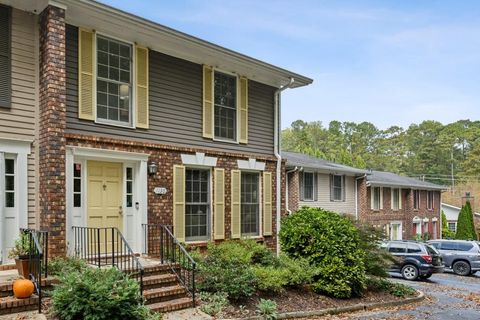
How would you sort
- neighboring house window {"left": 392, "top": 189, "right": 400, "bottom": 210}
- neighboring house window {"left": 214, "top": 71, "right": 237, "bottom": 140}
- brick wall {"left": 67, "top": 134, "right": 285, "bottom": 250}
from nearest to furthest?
brick wall {"left": 67, "top": 134, "right": 285, "bottom": 250}, neighboring house window {"left": 214, "top": 71, "right": 237, "bottom": 140}, neighboring house window {"left": 392, "top": 189, "right": 400, "bottom": 210}

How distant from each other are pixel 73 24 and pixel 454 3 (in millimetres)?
11176

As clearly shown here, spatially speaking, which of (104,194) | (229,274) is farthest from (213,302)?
(104,194)

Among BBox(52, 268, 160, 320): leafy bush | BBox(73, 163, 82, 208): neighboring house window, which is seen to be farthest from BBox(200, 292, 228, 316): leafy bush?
BBox(73, 163, 82, 208): neighboring house window

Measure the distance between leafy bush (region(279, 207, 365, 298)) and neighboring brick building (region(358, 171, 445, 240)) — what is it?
13.6m

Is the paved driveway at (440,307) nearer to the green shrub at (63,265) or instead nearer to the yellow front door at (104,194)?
the green shrub at (63,265)

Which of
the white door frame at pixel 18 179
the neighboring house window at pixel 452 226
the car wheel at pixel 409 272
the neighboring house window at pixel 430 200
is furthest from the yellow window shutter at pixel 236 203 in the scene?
the neighboring house window at pixel 452 226

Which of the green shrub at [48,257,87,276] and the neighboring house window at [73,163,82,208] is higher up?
the neighboring house window at [73,163,82,208]

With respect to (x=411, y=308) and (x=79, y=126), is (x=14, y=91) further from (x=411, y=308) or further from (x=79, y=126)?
(x=411, y=308)

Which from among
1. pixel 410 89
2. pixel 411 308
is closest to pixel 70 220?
pixel 411 308

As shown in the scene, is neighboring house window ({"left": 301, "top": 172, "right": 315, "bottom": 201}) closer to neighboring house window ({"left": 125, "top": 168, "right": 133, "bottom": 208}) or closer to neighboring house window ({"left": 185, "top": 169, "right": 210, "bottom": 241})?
neighboring house window ({"left": 185, "top": 169, "right": 210, "bottom": 241})

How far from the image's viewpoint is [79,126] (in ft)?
31.7

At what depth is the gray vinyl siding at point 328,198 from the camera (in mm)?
22484

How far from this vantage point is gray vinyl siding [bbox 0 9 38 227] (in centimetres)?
882

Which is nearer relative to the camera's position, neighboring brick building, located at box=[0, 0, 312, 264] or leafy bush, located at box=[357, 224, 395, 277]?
neighboring brick building, located at box=[0, 0, 312, 264]
